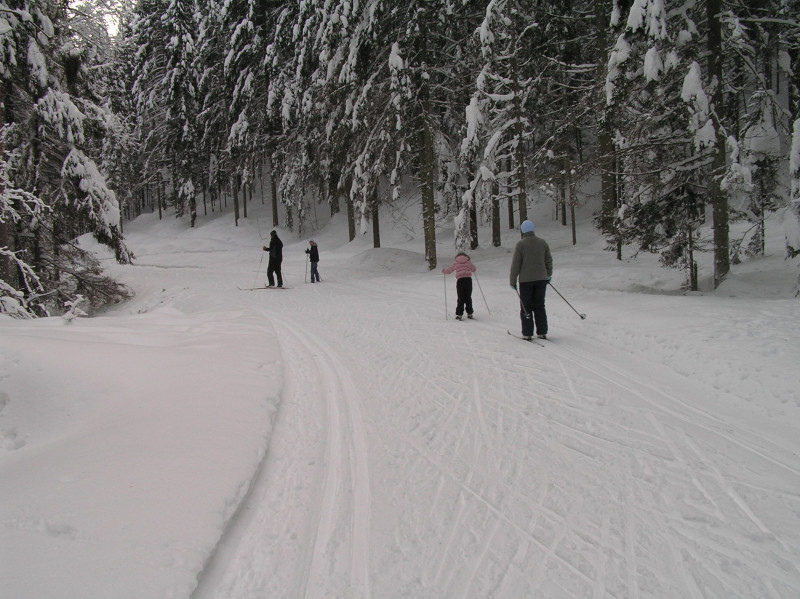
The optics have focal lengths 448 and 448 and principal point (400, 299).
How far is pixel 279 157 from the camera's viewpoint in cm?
3044

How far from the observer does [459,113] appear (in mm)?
17594

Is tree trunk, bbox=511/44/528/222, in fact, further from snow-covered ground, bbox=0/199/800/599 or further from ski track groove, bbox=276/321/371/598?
ski track groove, bbox=276/321/371/598

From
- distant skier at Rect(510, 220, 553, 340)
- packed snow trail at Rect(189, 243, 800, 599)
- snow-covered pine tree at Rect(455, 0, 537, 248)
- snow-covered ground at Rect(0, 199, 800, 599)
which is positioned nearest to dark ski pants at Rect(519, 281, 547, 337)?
distant skier at Rect(510, 220, 553, 340)

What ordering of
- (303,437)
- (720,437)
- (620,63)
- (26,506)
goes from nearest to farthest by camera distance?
(26,506) < (720,437) < (303,437) < (620,63)

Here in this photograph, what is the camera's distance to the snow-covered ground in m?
2.44

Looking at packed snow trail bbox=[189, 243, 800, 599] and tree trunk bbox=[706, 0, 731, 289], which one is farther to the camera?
tree trunk bbox=[706, 0, 731, 289]

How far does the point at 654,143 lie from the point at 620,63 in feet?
7.57

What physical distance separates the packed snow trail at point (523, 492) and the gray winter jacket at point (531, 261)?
2.00 m

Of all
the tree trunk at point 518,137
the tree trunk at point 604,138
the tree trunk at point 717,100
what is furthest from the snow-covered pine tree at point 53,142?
the tree trunk at point 717,100

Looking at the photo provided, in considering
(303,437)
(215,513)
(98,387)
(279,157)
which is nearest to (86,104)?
(98,387)

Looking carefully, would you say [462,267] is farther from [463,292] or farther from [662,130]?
[662,130]

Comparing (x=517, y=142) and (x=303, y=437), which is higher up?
(x=517, y=142)

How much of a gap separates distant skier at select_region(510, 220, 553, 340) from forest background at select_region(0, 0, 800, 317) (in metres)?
4.44

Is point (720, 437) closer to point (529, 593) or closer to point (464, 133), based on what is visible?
point (529, 593)
